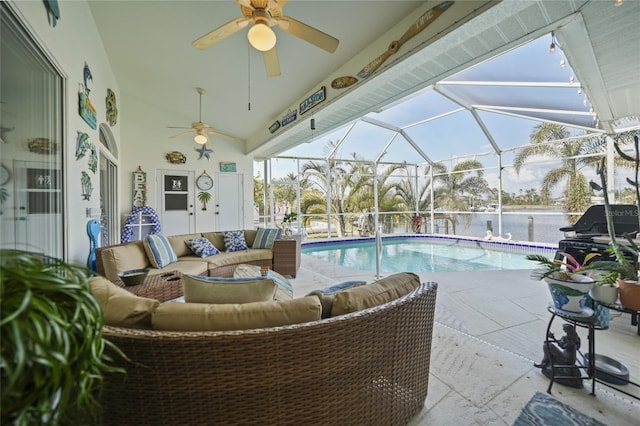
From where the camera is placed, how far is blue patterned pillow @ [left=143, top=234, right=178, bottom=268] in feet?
11.6

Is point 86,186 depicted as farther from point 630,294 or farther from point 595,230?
point 595,230

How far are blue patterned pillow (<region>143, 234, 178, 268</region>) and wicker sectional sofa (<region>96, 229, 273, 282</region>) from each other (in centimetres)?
7

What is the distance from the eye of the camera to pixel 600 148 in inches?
256

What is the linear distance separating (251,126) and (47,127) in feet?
15.9

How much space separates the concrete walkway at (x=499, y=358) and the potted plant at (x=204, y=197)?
4.78m

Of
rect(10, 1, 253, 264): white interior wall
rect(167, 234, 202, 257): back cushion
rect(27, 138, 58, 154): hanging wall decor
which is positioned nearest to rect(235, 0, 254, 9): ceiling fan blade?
rect(10, 1, 253, 264): white interior wall

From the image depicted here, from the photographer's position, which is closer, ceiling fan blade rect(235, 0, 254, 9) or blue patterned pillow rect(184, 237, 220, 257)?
ceiling fan blade rect(235, 0, 254, 9)

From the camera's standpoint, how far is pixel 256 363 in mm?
1041

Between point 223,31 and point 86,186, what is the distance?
7.59ft

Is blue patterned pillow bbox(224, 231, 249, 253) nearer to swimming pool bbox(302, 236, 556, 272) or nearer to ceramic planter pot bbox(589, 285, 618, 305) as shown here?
swimming pool bbox(302, 236, 556, 272)

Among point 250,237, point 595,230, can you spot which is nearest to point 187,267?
point 250,237

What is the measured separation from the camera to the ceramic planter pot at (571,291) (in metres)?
1.62

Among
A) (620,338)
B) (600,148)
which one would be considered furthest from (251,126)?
(600,148)

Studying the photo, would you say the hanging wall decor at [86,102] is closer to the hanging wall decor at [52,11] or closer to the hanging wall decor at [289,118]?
the hanging wall decor at [52,11]
